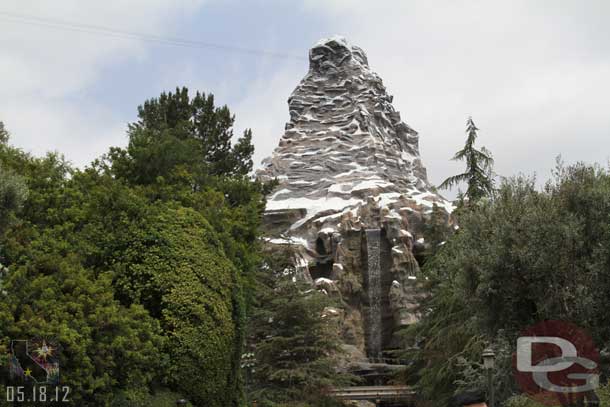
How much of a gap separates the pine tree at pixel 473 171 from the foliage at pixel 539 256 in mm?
12164

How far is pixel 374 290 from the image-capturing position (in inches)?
1646

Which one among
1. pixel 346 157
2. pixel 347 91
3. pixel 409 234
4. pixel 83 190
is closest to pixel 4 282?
pixel 83 190

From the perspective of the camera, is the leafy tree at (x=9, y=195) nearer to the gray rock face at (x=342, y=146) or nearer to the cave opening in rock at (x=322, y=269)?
the cave opening in rock at (x=322, y=269)

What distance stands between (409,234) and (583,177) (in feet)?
94.0

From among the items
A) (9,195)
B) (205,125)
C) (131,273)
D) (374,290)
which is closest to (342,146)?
(374,290)

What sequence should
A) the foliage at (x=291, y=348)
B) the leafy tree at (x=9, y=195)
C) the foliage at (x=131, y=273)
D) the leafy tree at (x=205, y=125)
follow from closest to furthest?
the leafy tree at (x=9, y=195), the foliage at (x=131, y=273), the foliage at (x=291, y=348), the leafy tree at (x=205, y=125)

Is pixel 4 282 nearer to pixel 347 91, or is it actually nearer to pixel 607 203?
pixel 607 203

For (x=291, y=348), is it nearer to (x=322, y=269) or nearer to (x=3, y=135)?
(x=3, y=135)

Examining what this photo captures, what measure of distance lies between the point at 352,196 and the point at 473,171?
21774 millimetres

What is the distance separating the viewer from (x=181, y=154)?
70.0 feet

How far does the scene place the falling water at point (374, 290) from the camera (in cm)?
4106

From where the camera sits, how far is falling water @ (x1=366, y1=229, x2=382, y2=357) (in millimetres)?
41062

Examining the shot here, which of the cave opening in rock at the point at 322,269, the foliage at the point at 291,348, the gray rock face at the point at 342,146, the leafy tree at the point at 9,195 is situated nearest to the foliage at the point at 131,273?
the leafy tree at the point at 9,195

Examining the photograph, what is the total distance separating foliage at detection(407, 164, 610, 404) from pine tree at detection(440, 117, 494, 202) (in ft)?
39.9
